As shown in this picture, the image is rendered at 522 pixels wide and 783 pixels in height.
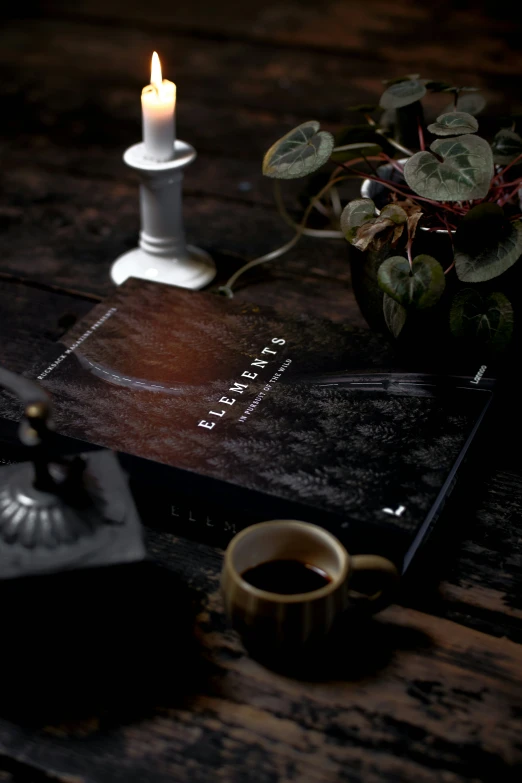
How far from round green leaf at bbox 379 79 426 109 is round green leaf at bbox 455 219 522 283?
23 centimetres

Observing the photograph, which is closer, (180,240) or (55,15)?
(180,240)

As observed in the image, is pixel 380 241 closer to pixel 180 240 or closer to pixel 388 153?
pixel 388 153

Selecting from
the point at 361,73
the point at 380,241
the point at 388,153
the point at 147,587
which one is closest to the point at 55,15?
→ the point at 361,73

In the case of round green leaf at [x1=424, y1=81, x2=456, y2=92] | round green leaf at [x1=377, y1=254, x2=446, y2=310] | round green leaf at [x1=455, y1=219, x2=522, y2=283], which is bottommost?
round green leaf at [x1=377, y1=254, x2=446, y2=310]

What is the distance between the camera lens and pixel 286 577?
657mm

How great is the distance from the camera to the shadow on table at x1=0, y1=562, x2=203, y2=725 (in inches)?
24.5

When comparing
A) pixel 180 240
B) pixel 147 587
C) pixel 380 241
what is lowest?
pixel 147 587

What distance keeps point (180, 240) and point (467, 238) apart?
0.47m

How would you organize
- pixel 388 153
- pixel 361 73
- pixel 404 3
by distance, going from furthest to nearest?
pixel 404 3, pixel 361 73, pixel 388 153

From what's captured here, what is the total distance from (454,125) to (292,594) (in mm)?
499

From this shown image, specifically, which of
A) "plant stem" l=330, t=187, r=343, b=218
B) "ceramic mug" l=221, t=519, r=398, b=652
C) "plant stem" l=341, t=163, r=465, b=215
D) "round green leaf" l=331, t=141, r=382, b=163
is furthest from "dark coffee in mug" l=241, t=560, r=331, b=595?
"plant stem" l=330, t=187, r=343, b=218

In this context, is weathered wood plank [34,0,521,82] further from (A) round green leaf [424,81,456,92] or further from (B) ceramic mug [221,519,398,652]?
(B) ceramic mug [221,519,398,652]

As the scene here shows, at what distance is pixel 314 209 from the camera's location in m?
1.31

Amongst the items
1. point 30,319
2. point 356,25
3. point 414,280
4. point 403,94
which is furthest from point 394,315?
point 356,25
